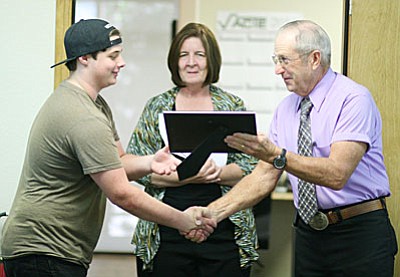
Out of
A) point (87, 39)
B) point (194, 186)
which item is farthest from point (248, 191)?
point (87, 39)

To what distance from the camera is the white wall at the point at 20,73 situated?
3512mm

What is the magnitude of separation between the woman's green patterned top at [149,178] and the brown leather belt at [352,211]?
473 millimetres

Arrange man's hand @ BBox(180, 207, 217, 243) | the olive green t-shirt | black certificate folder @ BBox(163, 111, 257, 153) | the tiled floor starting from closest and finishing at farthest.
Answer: the olive green t-shirt, black certificate folder @ BBox(163, 111, 257, 153), man's hand @ BBox(180, 207, 217, 243), the tiled floor

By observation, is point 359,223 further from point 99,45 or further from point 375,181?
point 99,45

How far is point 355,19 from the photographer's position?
11.7 ft

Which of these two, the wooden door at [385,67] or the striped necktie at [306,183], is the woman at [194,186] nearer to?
the striped necktie at [306,183]

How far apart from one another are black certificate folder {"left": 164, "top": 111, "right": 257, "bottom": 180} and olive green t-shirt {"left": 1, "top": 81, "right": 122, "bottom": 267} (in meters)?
0.41

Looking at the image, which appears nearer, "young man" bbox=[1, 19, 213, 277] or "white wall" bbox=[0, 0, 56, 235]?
"young man" bbox=[1, 19, 213, 277]

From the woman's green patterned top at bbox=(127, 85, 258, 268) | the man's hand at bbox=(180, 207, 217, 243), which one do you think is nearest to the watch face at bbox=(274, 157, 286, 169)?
the man's hand at bbox=(180, 207, 217, 243)

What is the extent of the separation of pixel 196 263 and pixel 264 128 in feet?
9.20

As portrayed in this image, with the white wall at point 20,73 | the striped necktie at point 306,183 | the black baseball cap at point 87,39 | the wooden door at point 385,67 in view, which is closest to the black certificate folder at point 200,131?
the striped necktie at point 306,183

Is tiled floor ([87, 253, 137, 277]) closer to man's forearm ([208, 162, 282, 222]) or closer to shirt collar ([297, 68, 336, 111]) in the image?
man's forearm ([208, 162, 282, 222])

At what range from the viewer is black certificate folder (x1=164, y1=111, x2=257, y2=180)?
2.82 metres

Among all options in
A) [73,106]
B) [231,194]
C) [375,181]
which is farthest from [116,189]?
[375,181]
